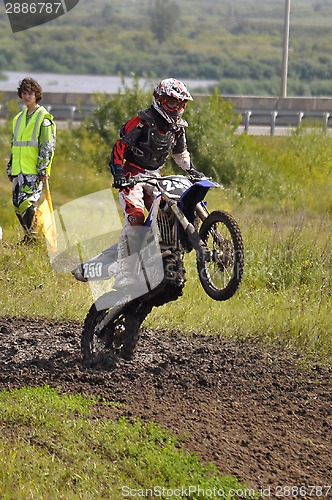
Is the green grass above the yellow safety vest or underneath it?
underneath

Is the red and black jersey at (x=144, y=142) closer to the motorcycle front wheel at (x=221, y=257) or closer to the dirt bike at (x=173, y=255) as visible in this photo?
the dirt bike at (x=173, y=255)

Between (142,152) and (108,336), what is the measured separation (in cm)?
→ 164

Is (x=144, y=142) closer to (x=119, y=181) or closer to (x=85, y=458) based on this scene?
(x=119, y=181)

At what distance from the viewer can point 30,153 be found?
1162cm

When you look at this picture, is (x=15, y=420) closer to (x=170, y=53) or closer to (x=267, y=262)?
(x=267, y=262)

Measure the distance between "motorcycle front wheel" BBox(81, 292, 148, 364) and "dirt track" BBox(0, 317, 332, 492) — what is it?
5.3 inches

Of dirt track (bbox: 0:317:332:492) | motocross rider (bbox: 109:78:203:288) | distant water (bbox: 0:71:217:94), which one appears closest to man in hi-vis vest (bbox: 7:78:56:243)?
dirt track (bbox: 0:317:332:492)

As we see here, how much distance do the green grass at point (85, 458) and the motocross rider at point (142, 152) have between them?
140 cm

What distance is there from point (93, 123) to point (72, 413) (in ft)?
46.8

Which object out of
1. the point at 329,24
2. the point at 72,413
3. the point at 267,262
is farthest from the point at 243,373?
the point at 329,24

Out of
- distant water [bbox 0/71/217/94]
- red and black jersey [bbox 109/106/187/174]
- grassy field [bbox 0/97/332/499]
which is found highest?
red and black jersey [bbox 109/106/187/174]

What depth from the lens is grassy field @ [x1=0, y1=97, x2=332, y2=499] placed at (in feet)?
19.2

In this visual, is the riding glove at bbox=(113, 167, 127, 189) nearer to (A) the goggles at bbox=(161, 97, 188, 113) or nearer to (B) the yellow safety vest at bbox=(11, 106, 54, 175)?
(A) the goggles at bbox=(161, 97, 188, 113)

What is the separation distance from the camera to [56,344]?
28.7 ft
